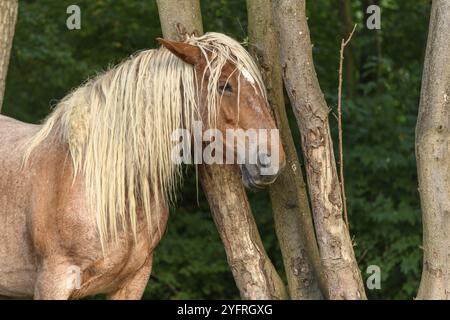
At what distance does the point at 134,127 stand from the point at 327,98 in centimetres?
357

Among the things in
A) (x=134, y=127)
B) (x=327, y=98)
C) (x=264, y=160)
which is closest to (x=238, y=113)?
(x=264, y=160)

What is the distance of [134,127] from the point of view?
4.16 meters

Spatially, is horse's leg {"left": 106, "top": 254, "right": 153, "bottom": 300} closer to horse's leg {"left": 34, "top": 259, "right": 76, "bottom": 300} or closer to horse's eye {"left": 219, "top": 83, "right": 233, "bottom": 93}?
Result: horse's leg {"left": 34, "top": 259, "right": 76, "bottom": 300}

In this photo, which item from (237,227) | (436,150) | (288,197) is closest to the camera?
(436,150)

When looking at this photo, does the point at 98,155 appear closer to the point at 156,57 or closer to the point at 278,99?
the point at 156,57

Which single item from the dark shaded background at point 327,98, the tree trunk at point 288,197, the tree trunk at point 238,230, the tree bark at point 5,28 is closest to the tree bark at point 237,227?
the tree trunk at point 238,230

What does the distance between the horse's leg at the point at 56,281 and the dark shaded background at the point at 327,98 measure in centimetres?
345

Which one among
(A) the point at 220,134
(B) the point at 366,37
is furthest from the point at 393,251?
(A) the point at 220,134

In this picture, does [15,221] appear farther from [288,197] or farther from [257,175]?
[288,197]

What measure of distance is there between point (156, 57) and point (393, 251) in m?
3.76

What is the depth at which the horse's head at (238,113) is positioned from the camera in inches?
161

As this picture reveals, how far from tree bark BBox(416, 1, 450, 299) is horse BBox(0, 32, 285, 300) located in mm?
785

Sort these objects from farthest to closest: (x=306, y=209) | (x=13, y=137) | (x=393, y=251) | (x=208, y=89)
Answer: (x=393, y=251)
(x=306, y=209)
(x=13, y=137)
(x=208, y=89)
